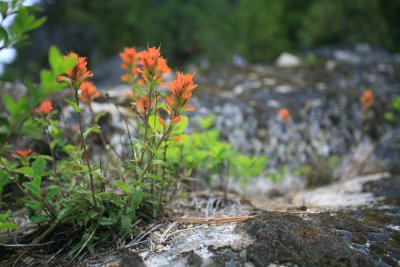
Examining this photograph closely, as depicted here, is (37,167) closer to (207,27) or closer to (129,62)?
(129,62)

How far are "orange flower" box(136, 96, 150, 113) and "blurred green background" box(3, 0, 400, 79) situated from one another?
1.95 feet

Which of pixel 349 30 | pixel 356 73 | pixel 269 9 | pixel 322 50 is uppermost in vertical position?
pixel 269 9

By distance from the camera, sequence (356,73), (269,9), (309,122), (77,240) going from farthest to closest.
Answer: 1. (269,9)
2. (356,73)
3. (309,122)
4. (77,240)

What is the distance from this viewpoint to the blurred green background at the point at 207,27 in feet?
40.5

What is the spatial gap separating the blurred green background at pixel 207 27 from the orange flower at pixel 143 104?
0.59 m

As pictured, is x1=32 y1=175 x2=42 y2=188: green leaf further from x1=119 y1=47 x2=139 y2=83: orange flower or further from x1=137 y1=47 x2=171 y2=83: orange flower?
x1=119 y1=47 x2=139 y2=83: orange flower

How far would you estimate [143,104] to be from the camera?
1.64m

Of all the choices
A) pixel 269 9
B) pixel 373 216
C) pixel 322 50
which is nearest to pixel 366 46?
pixel 322 50

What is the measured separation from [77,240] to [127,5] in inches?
720

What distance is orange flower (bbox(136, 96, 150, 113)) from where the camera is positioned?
1.60 metres

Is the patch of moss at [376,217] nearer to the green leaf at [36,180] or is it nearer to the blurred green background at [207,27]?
the green leaf at [36,180]

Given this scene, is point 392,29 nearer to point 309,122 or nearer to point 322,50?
point 322,50

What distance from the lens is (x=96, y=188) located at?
5.65 feet

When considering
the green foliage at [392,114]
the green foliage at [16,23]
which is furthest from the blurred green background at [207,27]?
the green foliage at [392,114]
